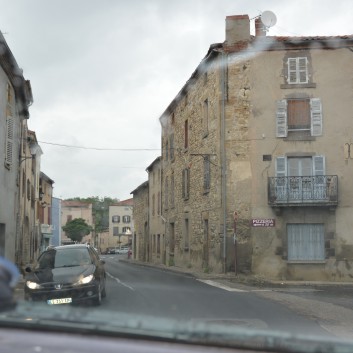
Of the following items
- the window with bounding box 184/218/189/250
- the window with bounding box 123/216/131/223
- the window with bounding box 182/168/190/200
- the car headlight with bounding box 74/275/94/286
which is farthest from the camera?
the window with bounding box 123/216/131/223

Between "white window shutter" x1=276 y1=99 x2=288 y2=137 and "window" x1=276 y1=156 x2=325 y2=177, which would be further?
"white window shutter" x1=276 y1=99 x2=288 y2=137

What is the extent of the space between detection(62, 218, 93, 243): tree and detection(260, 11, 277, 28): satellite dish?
58781 mm

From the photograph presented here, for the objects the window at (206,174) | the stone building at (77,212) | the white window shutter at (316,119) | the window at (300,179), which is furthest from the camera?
the stone building at (77,212)

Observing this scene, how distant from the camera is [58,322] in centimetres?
129

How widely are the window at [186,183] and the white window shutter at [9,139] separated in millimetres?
11641

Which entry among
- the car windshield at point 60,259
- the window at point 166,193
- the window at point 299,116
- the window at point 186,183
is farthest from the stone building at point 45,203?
the car windshield at point 60,259

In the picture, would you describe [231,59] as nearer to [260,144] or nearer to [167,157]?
[260,144]

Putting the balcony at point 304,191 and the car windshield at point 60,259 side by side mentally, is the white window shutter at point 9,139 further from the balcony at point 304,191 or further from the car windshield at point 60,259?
the balcony at point 304,191

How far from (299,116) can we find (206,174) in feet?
16.9

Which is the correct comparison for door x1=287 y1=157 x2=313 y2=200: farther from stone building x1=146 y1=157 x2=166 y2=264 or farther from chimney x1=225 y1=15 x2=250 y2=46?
A: stone building x1=146 y1=157 x2=166 y2=264

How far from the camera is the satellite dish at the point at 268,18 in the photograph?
71.6 feet

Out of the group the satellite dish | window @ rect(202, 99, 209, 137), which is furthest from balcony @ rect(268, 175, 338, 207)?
the satellite dish

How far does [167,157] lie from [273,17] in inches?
489

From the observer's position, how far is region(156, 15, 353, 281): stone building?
20.2 metres
